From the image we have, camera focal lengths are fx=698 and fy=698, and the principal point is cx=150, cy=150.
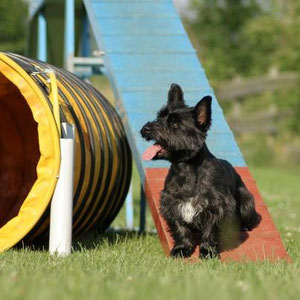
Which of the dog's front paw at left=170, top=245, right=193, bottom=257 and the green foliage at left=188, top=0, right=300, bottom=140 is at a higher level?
the green foliage at left=188, top=0, right=300, bottom=140

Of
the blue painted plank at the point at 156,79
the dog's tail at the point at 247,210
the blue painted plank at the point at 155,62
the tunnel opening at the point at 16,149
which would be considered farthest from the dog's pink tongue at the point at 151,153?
the tunnel opening at the point at 16,149

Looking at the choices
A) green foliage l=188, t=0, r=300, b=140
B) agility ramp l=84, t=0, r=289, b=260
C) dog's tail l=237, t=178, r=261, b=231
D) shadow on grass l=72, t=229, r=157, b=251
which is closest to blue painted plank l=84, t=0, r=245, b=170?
agility ramp l=84, t=0, r=289, b=260

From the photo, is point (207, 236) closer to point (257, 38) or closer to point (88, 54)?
point (88, 54)

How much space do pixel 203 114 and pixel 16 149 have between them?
2867 mm

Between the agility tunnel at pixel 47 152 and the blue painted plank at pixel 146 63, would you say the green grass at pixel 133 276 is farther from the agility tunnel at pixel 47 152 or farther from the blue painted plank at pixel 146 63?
the blue painted plank at pixel 146 63

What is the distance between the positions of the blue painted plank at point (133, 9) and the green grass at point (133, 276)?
258cm

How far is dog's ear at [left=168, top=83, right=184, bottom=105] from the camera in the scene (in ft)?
15.6

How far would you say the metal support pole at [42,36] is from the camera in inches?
403

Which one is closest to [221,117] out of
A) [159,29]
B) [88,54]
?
[159,29]

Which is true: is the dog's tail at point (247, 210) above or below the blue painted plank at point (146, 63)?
below

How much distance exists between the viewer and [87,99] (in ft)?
19.0

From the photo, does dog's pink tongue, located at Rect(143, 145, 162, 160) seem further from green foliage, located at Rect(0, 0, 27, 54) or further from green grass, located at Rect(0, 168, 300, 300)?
green foliage, located at Rect(0, 0, 27, 54)

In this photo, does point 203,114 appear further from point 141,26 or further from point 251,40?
point 251,40

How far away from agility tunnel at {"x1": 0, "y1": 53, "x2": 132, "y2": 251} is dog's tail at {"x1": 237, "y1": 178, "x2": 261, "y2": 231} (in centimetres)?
114
